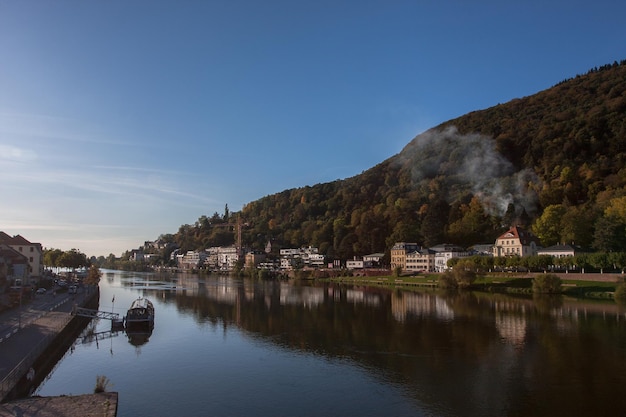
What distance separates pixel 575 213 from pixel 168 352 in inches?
2584

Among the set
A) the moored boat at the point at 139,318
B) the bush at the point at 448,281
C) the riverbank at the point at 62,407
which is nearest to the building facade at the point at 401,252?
the bush at the point at 448,281

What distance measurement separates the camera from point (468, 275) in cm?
6562

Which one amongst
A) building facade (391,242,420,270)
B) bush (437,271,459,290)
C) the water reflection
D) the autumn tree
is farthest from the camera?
building facade (391,242,420,270)

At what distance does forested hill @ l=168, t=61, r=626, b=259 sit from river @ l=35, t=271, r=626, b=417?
1480 inches

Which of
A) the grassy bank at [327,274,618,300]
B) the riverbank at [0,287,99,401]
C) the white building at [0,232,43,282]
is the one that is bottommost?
the grassy bank at [327,274,618,300]

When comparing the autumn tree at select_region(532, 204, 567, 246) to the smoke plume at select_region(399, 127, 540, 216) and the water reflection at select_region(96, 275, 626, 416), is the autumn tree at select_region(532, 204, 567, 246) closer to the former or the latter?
the smoke plume at select_region(399, 127, 540, 216)

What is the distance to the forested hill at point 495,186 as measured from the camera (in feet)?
275

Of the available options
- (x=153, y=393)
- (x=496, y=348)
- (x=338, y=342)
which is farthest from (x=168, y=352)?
(x=496, y=348)

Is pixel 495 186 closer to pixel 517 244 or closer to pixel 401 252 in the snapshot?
pixel 401 252

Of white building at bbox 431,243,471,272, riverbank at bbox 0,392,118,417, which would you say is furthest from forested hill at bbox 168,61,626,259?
riverbank at bbox 0,392,118,417

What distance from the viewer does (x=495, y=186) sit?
105938 mm

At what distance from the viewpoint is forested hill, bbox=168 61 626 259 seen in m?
83.8

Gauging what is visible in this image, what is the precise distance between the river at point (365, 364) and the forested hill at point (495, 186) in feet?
123

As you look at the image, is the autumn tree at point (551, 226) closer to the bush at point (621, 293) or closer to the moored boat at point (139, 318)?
the bush at point (621, 293)
